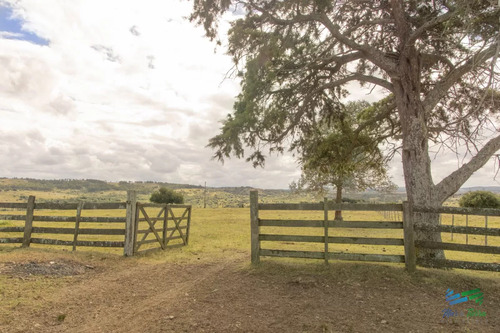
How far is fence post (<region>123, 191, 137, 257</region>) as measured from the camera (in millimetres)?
11047

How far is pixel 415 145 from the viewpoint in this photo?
9.37m

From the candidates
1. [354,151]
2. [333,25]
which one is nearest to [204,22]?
[333,25]

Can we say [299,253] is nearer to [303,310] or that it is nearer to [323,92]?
[303,310]

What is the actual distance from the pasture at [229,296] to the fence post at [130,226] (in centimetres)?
108

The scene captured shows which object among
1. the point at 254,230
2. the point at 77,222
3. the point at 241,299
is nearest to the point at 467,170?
the point at 254,230

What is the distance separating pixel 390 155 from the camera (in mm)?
12172

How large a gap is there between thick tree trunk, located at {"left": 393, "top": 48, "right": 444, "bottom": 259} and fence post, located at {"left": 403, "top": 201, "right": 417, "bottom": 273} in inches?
34.7

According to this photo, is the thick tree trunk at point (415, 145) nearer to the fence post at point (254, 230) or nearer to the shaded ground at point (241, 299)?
the shaded ground at point (241, 299)

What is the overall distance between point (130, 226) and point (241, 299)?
20.2ft

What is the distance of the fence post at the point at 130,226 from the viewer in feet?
36.2
